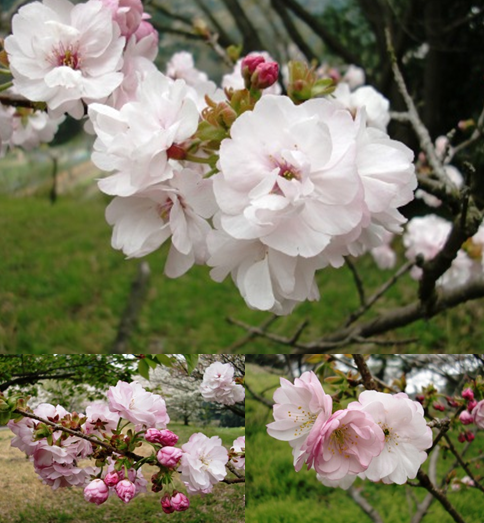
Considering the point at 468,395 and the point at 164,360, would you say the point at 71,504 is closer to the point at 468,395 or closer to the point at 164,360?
the point at 164,360

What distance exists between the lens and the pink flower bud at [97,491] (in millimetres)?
786

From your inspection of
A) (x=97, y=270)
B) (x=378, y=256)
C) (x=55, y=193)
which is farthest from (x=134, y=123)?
(x=55, y=193)

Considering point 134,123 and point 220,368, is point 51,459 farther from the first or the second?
point 134,123

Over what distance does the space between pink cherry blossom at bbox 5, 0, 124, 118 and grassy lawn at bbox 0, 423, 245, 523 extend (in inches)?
19.1

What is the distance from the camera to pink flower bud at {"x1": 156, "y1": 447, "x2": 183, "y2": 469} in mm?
758

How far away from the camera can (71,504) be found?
2.90ft

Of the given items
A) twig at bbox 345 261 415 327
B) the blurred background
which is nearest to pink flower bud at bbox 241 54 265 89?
twig at bbox 345 261 415 327

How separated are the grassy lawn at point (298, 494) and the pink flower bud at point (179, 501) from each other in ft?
0.36

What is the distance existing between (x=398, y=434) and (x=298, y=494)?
12.2 inches

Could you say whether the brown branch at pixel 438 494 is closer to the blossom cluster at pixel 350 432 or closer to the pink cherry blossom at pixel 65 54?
the blossom cluster at pixel 350 432

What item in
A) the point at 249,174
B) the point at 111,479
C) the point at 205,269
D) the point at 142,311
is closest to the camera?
the point at 249,174

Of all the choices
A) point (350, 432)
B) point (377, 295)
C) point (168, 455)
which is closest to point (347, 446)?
point (350, 432)

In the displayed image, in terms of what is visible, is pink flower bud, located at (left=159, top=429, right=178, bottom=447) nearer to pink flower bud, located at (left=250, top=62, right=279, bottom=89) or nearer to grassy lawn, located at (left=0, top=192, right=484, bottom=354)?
pink flower bud, located at (left=250, top=62, right=279, bottom=89)

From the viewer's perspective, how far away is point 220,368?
0.93m
